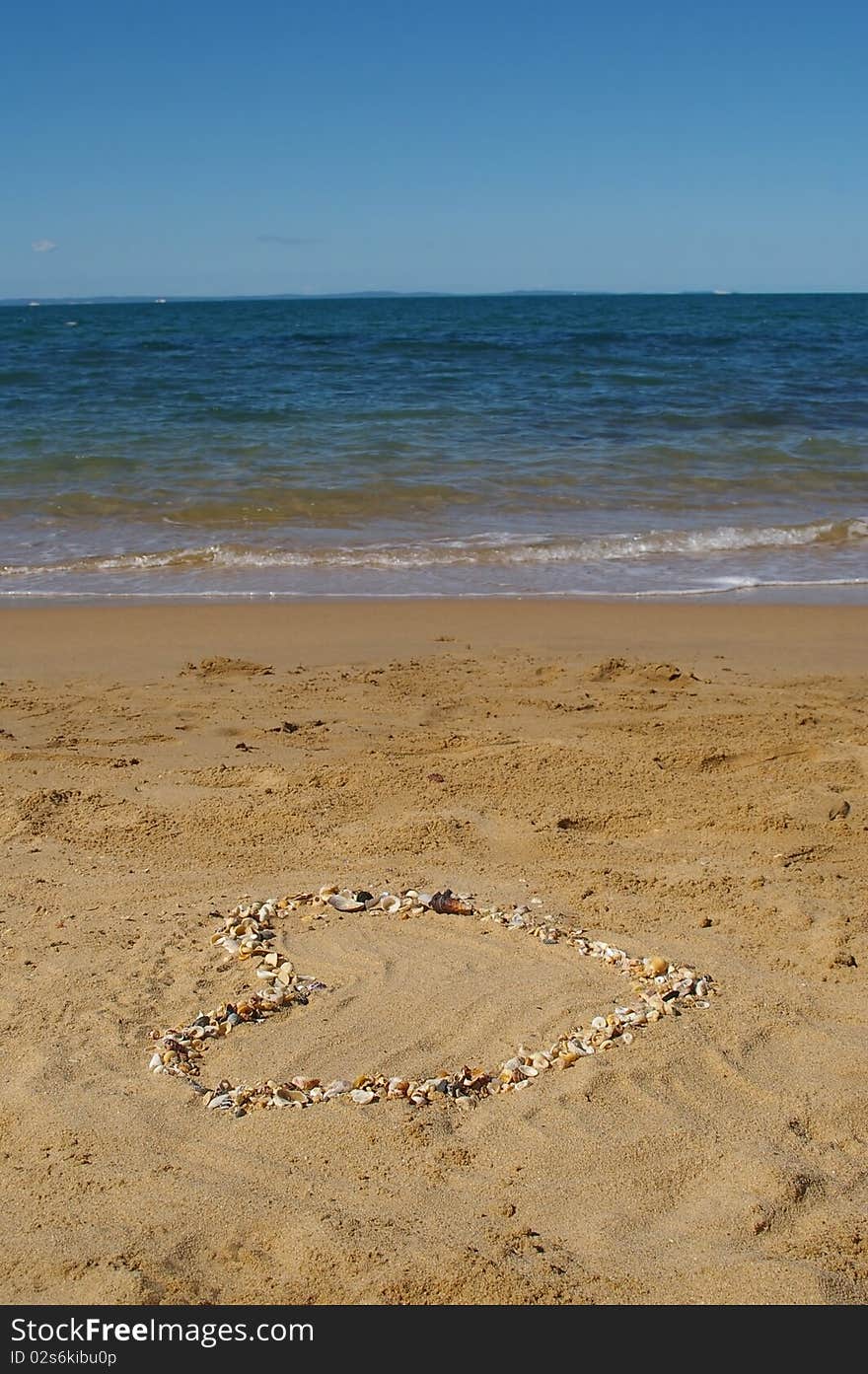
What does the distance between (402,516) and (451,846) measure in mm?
6575

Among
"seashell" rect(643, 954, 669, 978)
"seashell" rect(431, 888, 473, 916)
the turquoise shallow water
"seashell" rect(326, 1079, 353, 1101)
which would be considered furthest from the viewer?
the turquoise shallow water

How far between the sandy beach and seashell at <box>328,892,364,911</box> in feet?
0.17

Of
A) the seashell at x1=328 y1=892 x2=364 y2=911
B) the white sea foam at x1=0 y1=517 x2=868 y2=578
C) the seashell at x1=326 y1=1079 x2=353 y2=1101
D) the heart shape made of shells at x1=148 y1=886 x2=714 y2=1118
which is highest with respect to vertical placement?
the white sea foam at x1=0 y1=517 x2=868 y2=578

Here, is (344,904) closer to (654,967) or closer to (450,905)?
(450,905)

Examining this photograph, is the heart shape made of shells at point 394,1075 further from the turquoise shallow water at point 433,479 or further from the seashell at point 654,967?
the turquoise shallow water at point 433,479

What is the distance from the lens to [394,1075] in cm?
282

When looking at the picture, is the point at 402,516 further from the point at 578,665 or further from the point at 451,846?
the point at 451,846

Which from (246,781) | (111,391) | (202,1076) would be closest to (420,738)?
(246,781)

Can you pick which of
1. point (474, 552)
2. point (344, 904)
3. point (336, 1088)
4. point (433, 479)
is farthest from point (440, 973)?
point (433, 479)

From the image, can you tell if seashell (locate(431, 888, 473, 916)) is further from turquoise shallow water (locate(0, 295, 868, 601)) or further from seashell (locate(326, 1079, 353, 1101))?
turquoise shallow water (locate(0, 295, 868, 601))

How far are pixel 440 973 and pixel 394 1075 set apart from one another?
492mm

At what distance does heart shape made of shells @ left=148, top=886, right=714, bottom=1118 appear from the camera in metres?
2.75

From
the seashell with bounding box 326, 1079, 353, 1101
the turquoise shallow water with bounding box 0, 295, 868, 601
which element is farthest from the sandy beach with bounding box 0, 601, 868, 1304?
the turquoise shallow water with bounding box 0, 295, 868, 601

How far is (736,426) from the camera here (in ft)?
51.1
